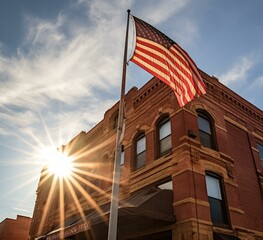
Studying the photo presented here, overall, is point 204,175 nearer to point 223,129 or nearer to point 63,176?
point 223,129

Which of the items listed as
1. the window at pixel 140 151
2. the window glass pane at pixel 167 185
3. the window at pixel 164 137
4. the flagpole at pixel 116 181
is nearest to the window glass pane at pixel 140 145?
the window at pixel 140 151

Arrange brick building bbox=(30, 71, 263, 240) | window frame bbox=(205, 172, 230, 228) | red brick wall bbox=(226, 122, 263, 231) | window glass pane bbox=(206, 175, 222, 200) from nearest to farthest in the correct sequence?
1. brick building bbox=(30, 71, 263, 240)
2. window frame bbox=(205, 172, 230, 228)
3. window glass pane bbox=(206, 175, 222, 200)
4. red brick wall bbox=(226, 122, 263, 231)

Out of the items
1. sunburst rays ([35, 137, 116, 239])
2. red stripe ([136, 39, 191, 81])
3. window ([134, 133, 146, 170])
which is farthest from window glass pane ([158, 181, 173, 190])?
red stripe ([136, 39, 191, 81])

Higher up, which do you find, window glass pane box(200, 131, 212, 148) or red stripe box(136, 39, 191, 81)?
red stripe box(136, 39, 191, 81)

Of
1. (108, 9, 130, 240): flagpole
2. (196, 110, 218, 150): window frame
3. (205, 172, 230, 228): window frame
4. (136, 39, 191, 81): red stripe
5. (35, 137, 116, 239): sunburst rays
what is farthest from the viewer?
(35, 137, 116, 239): sunburst rays

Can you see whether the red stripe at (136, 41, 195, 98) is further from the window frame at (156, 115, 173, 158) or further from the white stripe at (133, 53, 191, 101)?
the window frame at (156, 115, 173, 158)

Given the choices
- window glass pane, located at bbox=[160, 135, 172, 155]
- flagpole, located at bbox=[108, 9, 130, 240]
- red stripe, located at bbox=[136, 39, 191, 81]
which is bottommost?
flagpole, located at bbox=[108, 9, 130, 240]

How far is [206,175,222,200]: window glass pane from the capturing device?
11.0 meters

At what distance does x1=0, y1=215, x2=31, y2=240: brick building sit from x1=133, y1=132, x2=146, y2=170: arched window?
27443 millimetres

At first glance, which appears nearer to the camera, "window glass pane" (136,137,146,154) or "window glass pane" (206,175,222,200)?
"window glass pane" (206,175,222,200)

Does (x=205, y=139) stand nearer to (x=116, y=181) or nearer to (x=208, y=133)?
(x=208, y=133)

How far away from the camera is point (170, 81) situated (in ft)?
29.7

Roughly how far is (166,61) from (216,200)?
241 inches

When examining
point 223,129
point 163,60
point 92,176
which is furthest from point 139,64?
point 92,176
